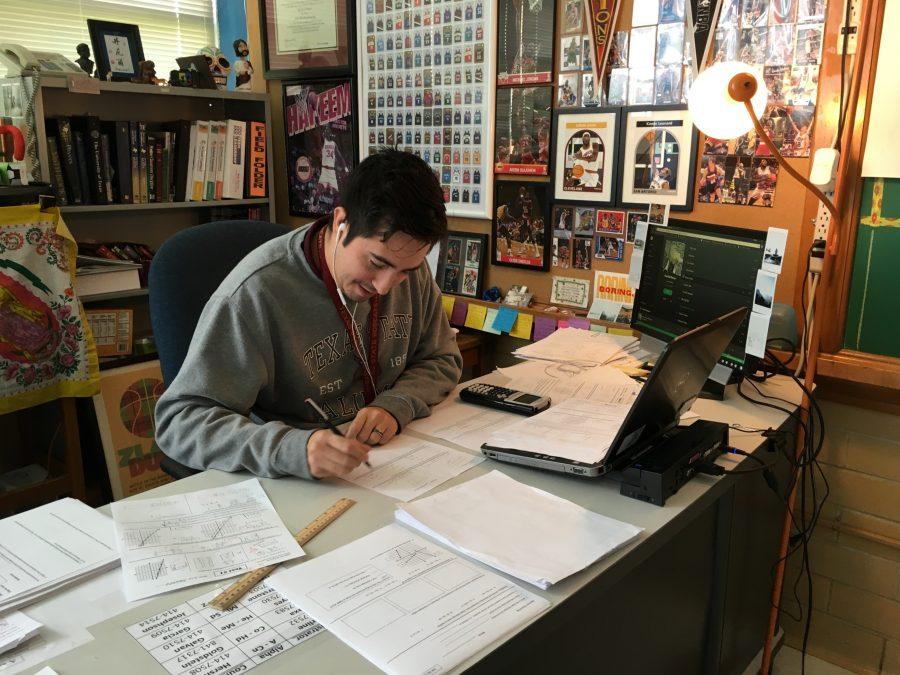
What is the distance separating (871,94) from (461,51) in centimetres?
126

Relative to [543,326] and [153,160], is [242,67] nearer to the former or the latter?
[153,160]

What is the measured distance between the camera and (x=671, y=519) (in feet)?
3.76

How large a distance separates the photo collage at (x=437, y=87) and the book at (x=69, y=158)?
1011 mm

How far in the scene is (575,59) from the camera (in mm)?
2164

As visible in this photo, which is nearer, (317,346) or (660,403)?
(660,403)

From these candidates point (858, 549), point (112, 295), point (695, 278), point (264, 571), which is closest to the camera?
point (264, 571)

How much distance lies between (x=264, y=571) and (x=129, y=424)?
185 cm

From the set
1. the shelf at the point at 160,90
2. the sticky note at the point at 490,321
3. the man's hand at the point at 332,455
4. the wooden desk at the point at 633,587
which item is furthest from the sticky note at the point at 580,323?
the shelf at the point at 160,90

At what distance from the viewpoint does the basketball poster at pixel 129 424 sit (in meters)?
2.52

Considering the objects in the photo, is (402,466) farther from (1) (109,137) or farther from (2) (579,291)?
(1) (109,137)

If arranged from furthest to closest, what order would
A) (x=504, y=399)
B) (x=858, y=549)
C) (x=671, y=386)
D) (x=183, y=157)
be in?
1. (x=183, y=157)
2. (x=858, y=549)
3. (x=504, y=399)
4. (x=671, y=386)

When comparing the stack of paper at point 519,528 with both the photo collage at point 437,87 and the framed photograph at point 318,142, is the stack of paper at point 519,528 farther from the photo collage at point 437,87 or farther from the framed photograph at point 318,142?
the framed photograph at point 318,142

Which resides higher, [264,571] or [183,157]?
[183,157]

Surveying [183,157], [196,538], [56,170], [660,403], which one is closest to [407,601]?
[196,538]
